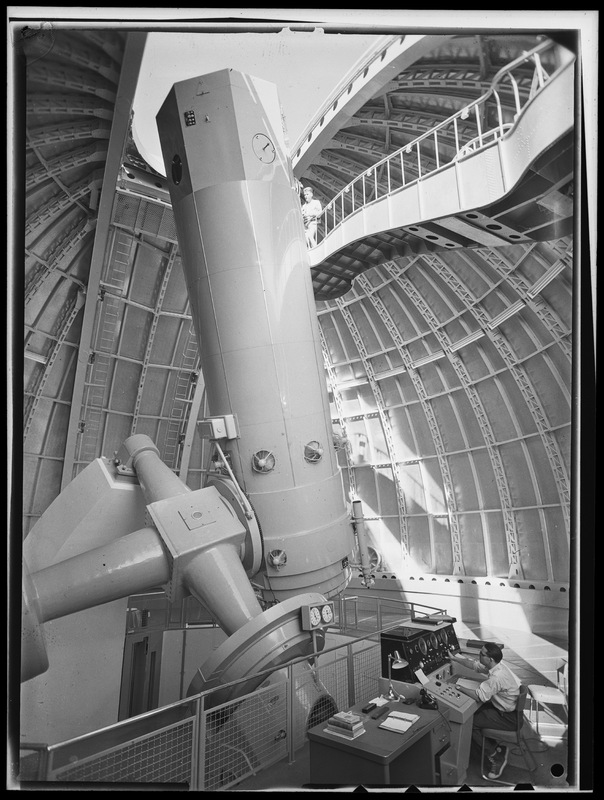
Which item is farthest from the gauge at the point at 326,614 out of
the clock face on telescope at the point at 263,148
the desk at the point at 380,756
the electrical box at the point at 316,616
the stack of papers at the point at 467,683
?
the clock face on telescope at the point at 263,148

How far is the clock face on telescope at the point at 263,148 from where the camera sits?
4.83m

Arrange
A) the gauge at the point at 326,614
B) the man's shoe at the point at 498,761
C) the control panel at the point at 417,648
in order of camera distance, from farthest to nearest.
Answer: the control panel at the point at 417,648, the gauge at the point at 326,614, the man's shoe at the point at 498,761

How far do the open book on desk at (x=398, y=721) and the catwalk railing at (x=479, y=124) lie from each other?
452 centimetres

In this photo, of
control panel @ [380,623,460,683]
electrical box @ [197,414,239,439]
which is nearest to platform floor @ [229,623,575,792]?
control panel @ [380,623,460,683]

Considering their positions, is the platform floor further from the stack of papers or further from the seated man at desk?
the stack of papers

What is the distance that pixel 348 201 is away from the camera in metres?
9.19

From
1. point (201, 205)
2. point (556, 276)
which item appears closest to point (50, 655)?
Result: point (201, 205)

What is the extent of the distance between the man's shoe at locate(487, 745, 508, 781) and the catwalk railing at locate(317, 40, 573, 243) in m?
4.93

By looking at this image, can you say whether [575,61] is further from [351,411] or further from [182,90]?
[351,411]

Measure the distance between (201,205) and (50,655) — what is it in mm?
4349

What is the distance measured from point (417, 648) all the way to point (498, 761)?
112cm

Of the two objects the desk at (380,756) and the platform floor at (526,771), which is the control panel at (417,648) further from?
the desk at (380,756)

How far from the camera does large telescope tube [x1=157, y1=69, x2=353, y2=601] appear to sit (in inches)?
184

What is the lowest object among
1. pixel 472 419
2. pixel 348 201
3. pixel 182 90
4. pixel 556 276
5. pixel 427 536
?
pixel 427 536
